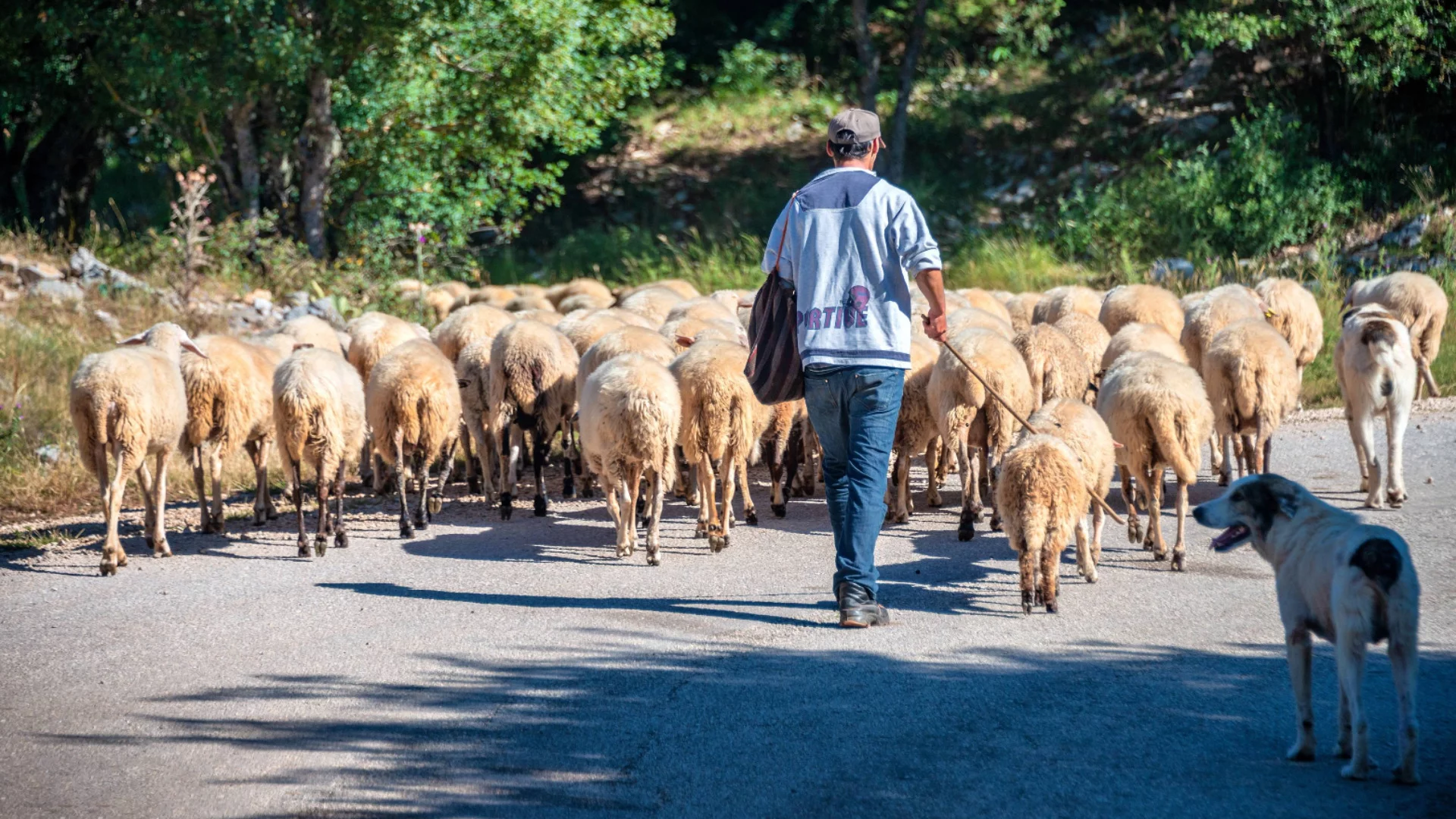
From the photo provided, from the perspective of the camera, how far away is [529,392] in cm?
955

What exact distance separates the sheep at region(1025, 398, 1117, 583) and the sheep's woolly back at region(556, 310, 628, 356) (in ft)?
14.2

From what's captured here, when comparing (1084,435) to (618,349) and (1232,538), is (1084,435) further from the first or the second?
(618,349)

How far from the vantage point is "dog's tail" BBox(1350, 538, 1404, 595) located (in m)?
4.13

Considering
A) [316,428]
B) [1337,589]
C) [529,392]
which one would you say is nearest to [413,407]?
[316,428]

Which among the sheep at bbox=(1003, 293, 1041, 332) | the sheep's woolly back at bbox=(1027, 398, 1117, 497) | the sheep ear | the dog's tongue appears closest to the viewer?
the dog's tongue

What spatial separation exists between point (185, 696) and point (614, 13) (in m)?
14.9

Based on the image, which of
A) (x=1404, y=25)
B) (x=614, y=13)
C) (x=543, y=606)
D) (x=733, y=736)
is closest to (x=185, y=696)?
(x=543, y=606)

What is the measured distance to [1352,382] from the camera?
29.0 ft

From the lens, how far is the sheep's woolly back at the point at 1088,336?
10.5m

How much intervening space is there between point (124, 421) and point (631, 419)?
309 cm

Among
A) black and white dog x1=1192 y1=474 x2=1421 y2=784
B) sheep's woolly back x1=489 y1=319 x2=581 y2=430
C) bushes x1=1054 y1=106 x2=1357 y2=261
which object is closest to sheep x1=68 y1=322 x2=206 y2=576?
sheep's woolly back x1=489 y1=319 x2=581 y2=430

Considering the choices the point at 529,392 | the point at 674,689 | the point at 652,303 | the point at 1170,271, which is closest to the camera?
the point at 674,689

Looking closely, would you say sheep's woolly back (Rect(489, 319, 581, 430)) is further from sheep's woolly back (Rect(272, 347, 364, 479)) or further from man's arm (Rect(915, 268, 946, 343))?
man's arm (Rect(915, 268, 946, 343))

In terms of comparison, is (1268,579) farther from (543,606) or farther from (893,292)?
(543,606)
